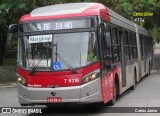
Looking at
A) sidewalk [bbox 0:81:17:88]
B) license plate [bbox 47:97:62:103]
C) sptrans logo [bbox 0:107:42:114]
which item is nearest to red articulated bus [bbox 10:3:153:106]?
license plate [bbox 47:97:62:103]

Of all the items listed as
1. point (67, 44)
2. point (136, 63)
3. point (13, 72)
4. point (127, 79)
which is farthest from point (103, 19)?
point (13, 72)

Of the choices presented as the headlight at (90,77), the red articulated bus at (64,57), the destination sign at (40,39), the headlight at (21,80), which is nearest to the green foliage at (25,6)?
the red articulated bus at (64,57)

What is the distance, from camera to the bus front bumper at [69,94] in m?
10.2

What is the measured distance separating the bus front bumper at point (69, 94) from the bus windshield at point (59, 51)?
55cm

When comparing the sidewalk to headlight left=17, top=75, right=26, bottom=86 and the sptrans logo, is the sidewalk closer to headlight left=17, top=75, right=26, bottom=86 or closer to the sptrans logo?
the sptrans logo

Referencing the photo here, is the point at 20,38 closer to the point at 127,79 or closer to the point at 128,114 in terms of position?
the point at 128,114

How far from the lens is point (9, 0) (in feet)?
75.8

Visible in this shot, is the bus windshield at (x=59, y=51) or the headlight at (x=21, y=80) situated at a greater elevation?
the bus windshield at (x=59, y=51)

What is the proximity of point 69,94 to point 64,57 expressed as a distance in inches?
38.8

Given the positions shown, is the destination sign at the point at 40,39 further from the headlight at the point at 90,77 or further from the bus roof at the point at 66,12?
the headlight at the point at 90,77

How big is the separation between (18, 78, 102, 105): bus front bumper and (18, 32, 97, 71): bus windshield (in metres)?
0.55

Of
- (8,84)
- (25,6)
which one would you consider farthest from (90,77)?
(8,84)

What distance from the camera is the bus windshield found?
34.0 ft

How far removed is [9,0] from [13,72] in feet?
18.5
